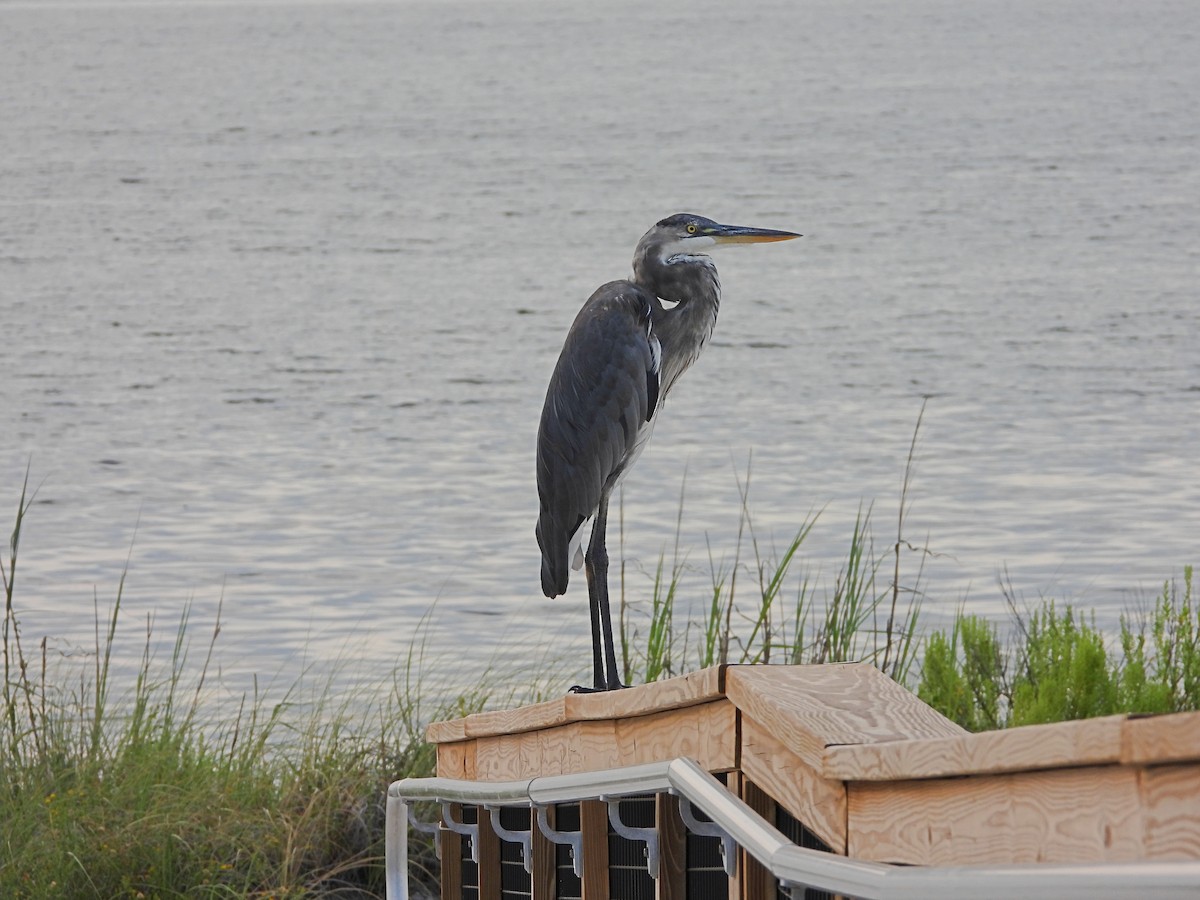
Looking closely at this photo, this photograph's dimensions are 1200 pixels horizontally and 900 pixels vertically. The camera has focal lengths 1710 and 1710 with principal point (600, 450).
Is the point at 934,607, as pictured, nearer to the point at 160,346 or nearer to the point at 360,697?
the point at 360,697

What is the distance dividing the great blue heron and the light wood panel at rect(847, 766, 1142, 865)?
70.2 inches

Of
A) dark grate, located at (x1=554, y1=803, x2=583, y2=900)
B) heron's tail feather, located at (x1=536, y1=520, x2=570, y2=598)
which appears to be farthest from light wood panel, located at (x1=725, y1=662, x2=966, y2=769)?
heron's tail feather, located at (x1=536, y1=520, x2=570, y2=598)

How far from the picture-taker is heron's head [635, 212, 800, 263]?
12.5 feet

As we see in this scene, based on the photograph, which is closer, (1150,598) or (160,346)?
(1150,598)

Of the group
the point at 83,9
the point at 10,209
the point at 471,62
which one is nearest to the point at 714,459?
the point at 10,209

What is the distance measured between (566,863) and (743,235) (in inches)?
57.9

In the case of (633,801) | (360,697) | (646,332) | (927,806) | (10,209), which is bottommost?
(360,697)

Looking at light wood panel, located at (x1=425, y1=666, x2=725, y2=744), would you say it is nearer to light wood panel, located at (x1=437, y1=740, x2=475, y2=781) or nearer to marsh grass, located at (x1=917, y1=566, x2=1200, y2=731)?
light wood panel, located at (x1=437, y1=740, x2=475, y2=781)

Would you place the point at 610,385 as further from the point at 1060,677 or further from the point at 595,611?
the point at 1060,677

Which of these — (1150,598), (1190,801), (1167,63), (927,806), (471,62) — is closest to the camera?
(1190,801)

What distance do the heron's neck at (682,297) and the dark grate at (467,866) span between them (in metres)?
1.11

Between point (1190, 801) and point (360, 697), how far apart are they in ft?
21.8

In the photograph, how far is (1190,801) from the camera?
4.52 feet

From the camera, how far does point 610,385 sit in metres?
3.74
